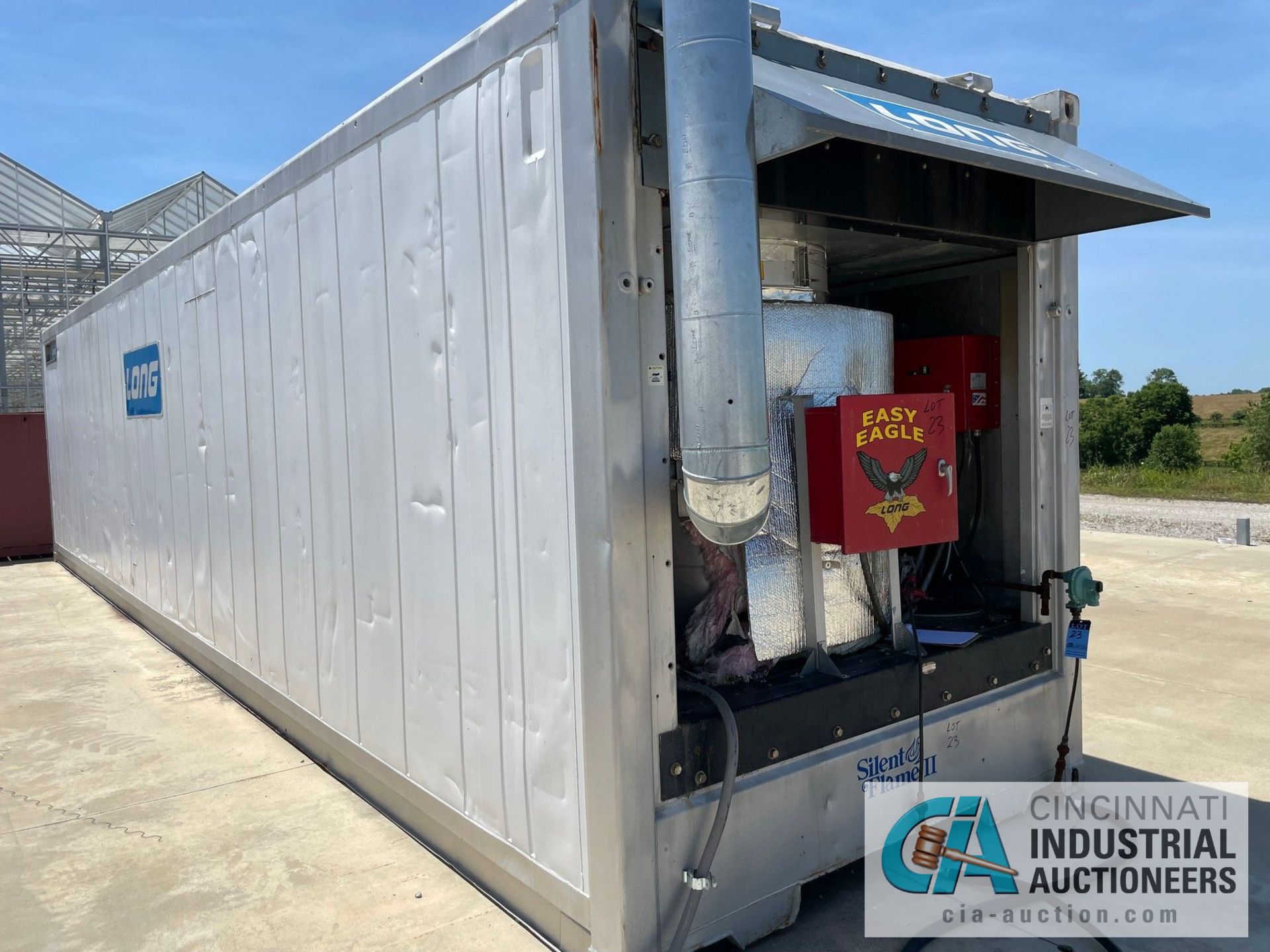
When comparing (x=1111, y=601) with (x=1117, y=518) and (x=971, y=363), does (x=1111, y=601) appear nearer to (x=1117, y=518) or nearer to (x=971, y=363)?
(x=971, y=363)

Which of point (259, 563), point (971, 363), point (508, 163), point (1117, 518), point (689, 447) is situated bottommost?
point (1117, 518)

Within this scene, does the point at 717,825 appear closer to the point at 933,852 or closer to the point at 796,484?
the point at 933,852

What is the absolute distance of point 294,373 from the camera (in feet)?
13.7

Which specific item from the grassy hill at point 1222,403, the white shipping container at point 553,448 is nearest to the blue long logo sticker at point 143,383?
the white shipping container at point 553,448

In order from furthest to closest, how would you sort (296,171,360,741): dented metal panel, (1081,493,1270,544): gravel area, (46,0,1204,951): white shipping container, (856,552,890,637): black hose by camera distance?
(1081,493,1270,544): gravel area < (296,171,360,741): dented metal panel < (856,552,890,637): black hose < (46,0,1204,951): white shipping container

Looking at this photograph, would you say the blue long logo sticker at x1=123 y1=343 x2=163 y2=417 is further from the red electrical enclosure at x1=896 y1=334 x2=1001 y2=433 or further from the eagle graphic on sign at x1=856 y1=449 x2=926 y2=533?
the eagle graphic on sign at x1=856 y1=449 x2=926 y2=533

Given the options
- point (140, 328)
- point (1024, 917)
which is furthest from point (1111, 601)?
point (140, 328)

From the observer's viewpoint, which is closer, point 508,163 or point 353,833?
point 508,163

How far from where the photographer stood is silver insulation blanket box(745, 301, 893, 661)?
10.0 feet

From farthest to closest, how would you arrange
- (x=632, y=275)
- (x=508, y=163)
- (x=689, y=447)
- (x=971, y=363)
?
1. (x=971, y=363)
2. (x=508, y=163)
3. (x=632, y=275)
4. (x=689, y=447)

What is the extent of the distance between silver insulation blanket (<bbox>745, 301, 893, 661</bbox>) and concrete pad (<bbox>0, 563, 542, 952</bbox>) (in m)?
1.23

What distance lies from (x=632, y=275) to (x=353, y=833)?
2.41m

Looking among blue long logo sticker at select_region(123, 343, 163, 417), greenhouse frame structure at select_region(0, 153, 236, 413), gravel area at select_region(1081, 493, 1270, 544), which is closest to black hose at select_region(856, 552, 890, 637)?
blue long logo sticker at select_region(123, 343, 163, 417)

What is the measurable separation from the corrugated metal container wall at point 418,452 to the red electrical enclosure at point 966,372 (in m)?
1.93
